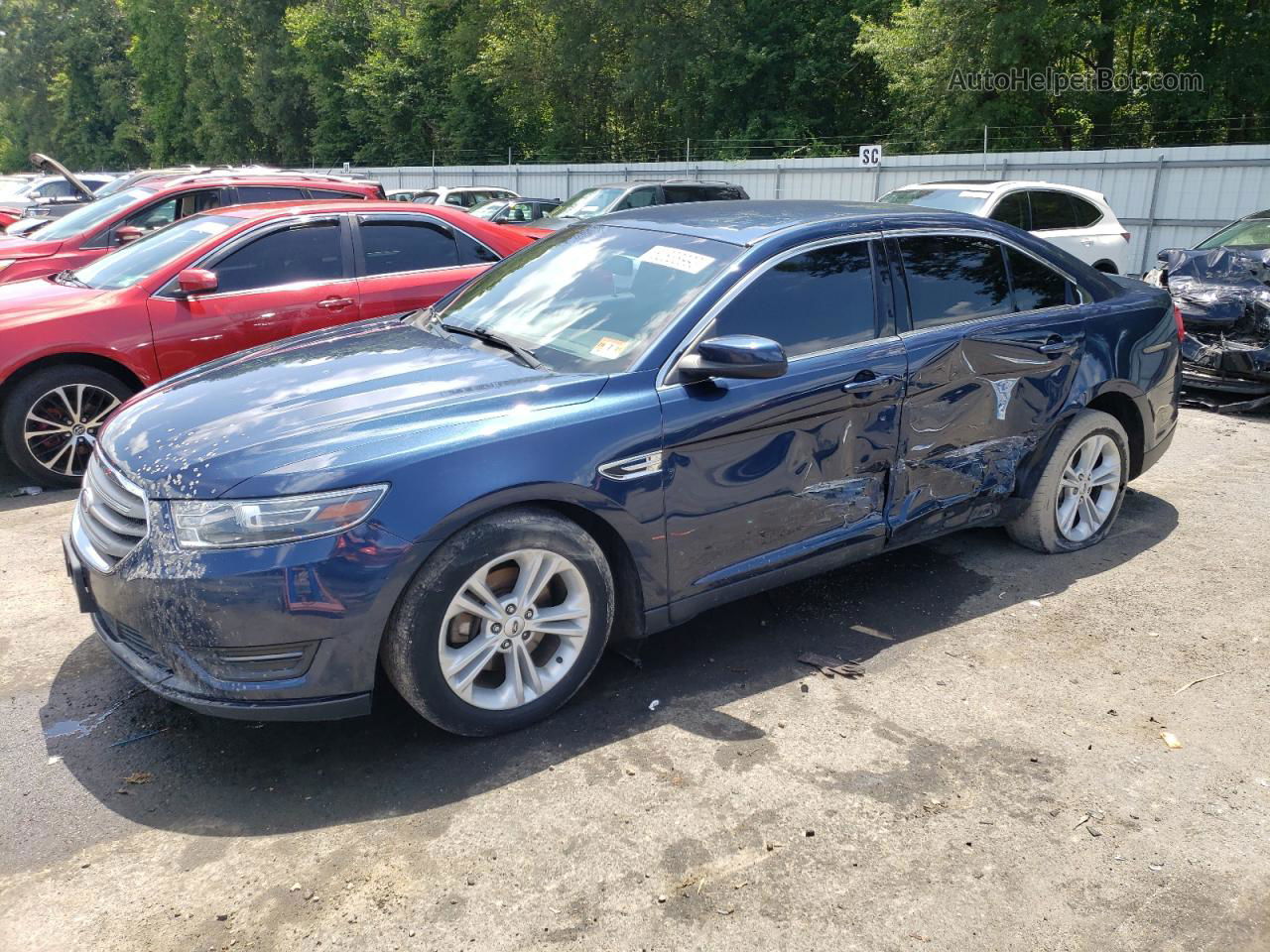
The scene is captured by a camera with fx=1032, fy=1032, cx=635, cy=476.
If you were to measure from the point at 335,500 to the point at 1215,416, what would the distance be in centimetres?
759

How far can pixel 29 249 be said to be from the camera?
8625mm

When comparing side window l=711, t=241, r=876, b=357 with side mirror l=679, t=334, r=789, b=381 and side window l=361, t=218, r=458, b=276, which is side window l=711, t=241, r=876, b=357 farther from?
side window l=361, t=218, r=458, b=276

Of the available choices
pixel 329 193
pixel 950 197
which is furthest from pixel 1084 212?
pixel 329 193

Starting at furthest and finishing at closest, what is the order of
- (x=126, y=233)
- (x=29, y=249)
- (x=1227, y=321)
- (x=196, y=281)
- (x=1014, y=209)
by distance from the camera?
1. (x=1014, y=209)
2. (x=126, y=233)
3. (x=29, y=249)
4. (x=1227, y=321)
5. (x=196, y=281)

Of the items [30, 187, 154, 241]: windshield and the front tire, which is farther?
[30, 187, 154, 241]: windshield

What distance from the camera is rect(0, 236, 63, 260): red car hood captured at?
8547 mm

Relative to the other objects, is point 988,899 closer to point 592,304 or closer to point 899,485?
point 899,485

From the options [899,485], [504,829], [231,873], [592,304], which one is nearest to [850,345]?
[899,485]

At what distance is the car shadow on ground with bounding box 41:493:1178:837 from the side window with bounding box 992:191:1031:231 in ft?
23.7

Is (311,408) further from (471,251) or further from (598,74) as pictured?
(598,74)

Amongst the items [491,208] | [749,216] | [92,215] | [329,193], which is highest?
[749,216]

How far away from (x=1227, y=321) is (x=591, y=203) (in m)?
9.50

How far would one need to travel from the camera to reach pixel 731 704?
3684mm

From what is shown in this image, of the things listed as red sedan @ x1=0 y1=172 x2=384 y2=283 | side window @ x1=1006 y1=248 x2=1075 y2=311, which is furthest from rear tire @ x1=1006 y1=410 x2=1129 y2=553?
red sedan @ x1=0 y1=172 x2=384 y2=283
